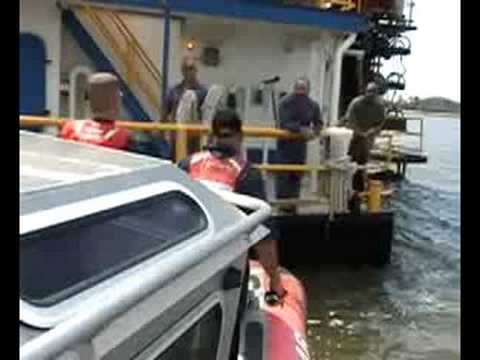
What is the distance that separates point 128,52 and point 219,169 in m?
8.51

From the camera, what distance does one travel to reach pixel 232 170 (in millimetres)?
4766

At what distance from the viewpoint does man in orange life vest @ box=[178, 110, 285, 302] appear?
183 inches

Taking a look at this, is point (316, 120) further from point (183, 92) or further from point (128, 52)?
point (128, 52)

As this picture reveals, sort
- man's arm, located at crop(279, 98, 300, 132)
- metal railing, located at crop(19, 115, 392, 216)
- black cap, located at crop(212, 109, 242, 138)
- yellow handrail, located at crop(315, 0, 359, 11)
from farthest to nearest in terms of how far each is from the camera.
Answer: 1. yellow handrail, located at crop(315, 0, 359, 11)
2. man's arm, located at crop(279, 98, 300, 132)
3. metal railing, located at crop(19, 115, 392, 216)
4. black cap, located at crop(212, 109, 242, 138)

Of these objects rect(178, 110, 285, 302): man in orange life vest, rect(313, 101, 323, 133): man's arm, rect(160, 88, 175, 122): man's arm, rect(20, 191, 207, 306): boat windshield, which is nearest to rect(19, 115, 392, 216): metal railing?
rect(160, 88, 175, 122): man's arm

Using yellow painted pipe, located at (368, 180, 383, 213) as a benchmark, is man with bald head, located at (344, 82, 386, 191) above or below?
above

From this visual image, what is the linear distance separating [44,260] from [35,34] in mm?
10751

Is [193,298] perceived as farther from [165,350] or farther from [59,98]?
[59,98]

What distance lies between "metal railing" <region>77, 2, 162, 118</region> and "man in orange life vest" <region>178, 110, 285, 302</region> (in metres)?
8.12

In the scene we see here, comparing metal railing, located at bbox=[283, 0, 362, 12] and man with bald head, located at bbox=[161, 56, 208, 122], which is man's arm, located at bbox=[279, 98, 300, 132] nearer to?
man with bald head, located at bbox=[161, 56, 208, 122]

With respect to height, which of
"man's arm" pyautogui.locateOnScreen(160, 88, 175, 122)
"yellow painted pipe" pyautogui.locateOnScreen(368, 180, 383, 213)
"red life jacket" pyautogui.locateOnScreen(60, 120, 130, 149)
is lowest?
"yellow painted pipe" pyautogui.locateOnScreen(368, 180, 383, 213)

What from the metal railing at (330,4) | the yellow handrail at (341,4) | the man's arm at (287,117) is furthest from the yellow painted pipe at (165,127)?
the yellow handrail at (341,4)

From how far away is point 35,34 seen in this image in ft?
40.0

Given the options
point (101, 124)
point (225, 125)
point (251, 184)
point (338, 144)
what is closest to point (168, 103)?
point (338, 144)
